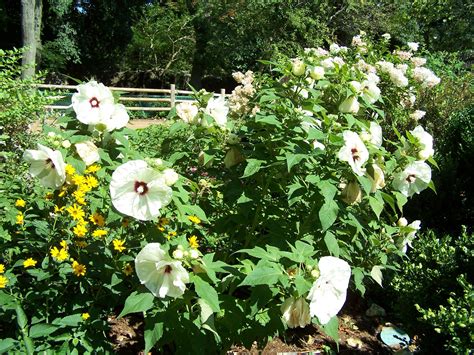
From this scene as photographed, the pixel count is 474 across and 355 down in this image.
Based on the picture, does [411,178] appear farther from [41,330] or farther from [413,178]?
[41,330]

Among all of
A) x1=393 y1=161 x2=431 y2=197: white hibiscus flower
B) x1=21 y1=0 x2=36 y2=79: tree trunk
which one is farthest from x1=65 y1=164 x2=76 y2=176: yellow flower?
x1=21 y1=0 x2=36 y2=79: tree trunk

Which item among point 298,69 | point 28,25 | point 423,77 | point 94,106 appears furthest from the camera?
point 28,25

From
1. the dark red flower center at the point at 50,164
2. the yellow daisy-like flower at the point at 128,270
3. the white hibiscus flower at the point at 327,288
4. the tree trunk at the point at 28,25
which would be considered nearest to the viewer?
the white hibiscus flower at the point at 327,288

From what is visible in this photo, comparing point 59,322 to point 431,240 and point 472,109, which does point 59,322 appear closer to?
point 431,240

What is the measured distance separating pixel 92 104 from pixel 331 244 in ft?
3.52

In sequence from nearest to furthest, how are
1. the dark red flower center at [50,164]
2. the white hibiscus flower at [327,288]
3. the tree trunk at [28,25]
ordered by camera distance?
the white hibiscus flower at [327,288] → the dark red flower center at [50,164] → the tree trunk at [28,25]

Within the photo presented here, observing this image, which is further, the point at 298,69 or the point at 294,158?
the point at 298,69

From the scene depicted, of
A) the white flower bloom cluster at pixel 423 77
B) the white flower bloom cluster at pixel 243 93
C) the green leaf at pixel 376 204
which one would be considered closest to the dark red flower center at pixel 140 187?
the green leaf at pixel 376 204

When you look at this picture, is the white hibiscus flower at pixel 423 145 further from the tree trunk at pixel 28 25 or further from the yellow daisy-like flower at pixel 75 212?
the tree trunk at pixel 28 25

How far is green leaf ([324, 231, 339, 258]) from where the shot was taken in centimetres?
188

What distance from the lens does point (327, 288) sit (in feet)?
5.10

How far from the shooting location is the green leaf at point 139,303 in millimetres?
1592

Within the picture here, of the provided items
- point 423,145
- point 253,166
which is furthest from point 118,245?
point 423,145

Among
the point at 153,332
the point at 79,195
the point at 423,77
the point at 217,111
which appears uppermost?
the point at 423,77
